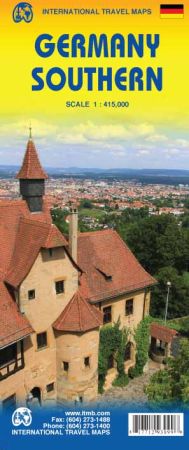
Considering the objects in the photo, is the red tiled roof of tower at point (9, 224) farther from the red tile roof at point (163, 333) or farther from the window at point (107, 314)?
the red tile roof at point (163, 333)

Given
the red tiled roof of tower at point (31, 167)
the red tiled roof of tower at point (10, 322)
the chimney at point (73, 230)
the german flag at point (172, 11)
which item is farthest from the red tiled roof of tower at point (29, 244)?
the german flag at point (172, 11)

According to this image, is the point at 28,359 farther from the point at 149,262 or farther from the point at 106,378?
the point at 149,262

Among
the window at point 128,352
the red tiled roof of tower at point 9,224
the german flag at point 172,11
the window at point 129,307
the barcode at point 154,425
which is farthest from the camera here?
the window at point 128,352

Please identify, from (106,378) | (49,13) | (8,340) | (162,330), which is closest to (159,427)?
(8,340)

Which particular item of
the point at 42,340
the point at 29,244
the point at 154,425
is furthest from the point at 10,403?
the point at 154,425

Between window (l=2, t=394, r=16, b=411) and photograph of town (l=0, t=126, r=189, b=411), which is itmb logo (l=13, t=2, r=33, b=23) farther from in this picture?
window (l=2, t=394, r=16, b=411)

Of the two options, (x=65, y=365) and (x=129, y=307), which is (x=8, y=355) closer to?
(x=65, y=365)
